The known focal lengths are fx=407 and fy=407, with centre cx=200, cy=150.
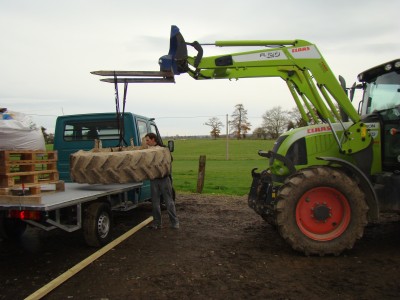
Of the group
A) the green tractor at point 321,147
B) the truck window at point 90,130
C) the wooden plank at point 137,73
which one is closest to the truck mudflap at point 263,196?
the green tractor at point 321,147

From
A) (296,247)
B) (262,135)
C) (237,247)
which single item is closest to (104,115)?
(237,247)

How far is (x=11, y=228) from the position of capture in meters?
6.54

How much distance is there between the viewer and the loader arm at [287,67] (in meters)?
6.28

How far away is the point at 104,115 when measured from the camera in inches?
337

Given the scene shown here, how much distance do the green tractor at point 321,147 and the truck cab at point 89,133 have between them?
→ 7.22 feet

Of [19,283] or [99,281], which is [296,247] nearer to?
[99,281]

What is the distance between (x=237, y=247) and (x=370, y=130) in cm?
271

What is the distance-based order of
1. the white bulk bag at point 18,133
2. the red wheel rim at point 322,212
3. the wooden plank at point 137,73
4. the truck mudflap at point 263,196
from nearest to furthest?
the white bulk bag at point 18,133 < the red wheel rim at point 322,212 < the wooden plank at point 137,73 < the truck mudflap at point 263,196

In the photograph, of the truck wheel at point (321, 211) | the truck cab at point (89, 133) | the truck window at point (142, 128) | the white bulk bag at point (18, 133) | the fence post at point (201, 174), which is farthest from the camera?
the fence post at point (201, 174)

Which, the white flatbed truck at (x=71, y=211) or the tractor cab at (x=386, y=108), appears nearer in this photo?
the white flatbed truck at (x=71, y=211)

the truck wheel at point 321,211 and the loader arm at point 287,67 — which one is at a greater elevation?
the loader arm at point 287,67

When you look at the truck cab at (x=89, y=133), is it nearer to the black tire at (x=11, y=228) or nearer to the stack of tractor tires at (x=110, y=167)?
the black tire at (x=11, y=228)

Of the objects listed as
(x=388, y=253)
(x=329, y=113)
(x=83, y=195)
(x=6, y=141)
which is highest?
(x=329, y=113)

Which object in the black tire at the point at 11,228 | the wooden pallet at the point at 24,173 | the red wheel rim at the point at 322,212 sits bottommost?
the black tire at the point at 11,228
